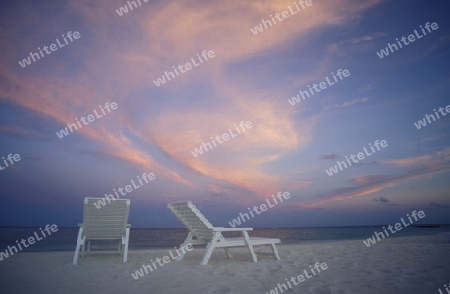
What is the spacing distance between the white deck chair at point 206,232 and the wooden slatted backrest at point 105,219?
97 centimetres

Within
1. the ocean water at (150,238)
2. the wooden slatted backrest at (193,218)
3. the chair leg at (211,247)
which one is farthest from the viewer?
the ocean water at (150,238)

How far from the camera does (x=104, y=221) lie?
213 inches

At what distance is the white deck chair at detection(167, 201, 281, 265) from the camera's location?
17.4 feet

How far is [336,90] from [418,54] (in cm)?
379

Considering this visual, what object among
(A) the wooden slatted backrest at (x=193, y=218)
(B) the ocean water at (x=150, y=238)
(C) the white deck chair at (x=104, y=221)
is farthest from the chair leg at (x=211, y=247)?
(B) the ocean water at (x=150, y=238)

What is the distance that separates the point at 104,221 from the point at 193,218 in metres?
1.69

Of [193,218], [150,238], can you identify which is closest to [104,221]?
[193,218]

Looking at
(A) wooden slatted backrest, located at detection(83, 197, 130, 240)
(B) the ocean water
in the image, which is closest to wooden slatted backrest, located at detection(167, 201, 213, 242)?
(A) wooden slatted backrest, located at detection(83, 197, 130, 240)

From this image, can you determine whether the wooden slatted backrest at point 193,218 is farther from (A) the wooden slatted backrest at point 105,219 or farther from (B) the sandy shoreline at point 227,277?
(A) the wooden slatted backrest at point 105,219

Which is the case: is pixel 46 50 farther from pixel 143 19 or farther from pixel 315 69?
pixel 315 69

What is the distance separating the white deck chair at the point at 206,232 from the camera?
5301 mm

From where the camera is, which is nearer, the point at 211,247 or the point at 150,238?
the point at 211,247

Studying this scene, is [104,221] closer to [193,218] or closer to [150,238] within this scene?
[193,218]

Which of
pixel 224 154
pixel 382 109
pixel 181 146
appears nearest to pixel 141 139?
pixel 181 146
